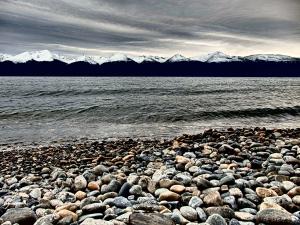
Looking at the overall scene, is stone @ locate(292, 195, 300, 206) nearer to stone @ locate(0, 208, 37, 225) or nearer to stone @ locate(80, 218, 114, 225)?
stone @ locate(80, 218, 114, 225)

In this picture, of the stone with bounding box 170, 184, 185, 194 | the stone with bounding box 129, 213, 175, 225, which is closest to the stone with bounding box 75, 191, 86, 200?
the stone with bounding box 170, 184, 185, 194

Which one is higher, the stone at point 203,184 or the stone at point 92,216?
the stone at point 203,184

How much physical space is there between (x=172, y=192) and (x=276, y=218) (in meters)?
1.76

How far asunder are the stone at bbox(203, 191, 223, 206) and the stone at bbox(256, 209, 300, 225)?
0.71 m

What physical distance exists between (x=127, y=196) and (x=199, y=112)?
80.3 ft

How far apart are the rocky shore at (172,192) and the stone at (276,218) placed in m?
0.01

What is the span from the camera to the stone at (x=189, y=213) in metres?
5.10

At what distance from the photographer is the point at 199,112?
30281 millimetres

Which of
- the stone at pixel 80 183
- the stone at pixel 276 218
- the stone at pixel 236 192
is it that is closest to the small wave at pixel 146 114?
the stone at pixel 80 183

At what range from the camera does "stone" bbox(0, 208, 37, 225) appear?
5215 mm

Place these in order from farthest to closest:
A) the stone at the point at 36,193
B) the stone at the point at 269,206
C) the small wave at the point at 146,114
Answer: the small wave at the point at 146,114 < the stone at the point at 36,193 < the stone at the point at 269,206

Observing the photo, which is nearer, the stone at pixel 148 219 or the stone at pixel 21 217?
the stone at pixel 148 219

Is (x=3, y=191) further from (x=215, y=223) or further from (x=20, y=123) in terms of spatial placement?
(x=20, y=123)

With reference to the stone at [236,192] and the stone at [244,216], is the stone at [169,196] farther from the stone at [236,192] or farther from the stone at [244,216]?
the stone at [244,216]
